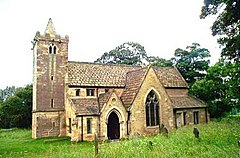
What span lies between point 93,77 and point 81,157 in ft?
65.2

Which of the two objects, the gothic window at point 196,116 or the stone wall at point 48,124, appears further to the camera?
the gothic window at point 196,116

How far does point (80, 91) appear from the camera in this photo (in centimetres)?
3002

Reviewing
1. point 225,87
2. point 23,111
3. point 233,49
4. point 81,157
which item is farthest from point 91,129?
point 23,111

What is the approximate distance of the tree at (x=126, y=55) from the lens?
211 ft

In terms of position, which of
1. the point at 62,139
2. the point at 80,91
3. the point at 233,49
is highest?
the point at 233,49

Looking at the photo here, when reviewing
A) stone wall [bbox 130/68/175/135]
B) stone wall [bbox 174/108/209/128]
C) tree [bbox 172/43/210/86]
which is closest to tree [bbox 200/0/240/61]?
stone wall [bbox 130/68/175/135]

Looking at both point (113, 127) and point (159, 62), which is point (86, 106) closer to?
point (113, 127)

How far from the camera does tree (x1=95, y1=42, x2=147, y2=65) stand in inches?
2532

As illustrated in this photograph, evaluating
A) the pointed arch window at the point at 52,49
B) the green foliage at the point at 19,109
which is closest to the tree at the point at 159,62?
the green foliage at the point at 19,109

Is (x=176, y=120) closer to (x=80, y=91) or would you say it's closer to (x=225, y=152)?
(x=80, y=91)

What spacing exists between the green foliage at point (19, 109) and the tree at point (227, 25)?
131 ft

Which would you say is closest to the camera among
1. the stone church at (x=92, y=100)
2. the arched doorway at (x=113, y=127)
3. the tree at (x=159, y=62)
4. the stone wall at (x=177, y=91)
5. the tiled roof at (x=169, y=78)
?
the stone church at (x=92, y=100)

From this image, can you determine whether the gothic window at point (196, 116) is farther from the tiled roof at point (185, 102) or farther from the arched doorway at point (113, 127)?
the arched doorway at point (113, 127)

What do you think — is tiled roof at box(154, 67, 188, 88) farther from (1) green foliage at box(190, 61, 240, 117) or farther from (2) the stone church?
(2) the stone church
